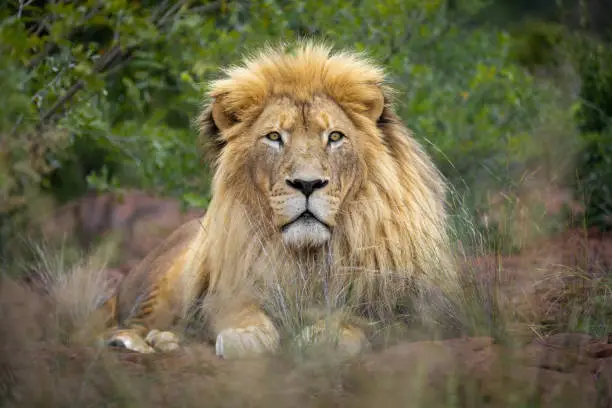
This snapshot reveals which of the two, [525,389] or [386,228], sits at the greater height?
[386,228]

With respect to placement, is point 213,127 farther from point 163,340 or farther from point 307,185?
point 163,340

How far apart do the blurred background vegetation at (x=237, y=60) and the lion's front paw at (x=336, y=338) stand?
2402 millimetres

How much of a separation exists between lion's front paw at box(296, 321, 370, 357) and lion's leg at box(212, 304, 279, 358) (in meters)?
0.18

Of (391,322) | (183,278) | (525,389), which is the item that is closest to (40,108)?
(183,278)

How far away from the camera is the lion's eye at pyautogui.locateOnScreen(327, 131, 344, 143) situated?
16.4 ft

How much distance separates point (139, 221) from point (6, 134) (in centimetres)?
356

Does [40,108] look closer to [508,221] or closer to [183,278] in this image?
[183,278]

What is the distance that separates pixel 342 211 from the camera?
493 cm

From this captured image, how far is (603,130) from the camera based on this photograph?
8289 mm

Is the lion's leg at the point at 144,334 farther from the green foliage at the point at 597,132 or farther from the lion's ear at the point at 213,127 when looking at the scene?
the green foliage at the point at 597,132

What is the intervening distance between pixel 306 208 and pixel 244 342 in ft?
2.11

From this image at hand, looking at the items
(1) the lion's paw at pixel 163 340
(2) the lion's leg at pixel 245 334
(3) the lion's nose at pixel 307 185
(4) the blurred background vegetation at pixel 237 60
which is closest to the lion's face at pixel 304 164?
(3) the lion's nose at pixel 307 185

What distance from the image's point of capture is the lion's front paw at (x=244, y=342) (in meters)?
4.49

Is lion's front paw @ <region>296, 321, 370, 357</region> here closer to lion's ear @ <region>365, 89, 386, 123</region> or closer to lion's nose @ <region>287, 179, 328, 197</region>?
lion's nose @ <region>287, 179, 328, 197</region>
